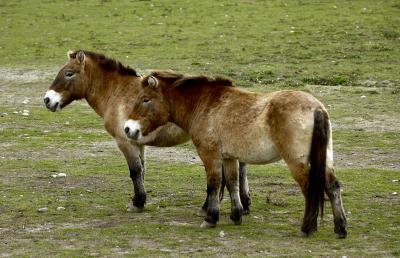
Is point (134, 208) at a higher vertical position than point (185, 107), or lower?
lower

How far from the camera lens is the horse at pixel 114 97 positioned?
1166 centimetres

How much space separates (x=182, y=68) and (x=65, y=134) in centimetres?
591

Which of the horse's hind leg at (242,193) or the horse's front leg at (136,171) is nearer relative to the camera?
the horse's hind leg at (242,193)

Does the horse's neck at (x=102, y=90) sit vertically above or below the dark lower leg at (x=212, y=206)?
above

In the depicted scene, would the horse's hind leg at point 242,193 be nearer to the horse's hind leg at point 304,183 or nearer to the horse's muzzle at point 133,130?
the horse's muzzle at point 133,130

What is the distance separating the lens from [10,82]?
2167cm

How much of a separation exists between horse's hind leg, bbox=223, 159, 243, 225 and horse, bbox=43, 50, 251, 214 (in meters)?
0.67

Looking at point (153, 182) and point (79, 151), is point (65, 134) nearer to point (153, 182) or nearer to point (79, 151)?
point (79, 151)

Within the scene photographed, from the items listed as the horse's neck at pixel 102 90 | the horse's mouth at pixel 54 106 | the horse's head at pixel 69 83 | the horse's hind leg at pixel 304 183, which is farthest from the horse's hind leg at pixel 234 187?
the horse's mouth at pixel 54 106

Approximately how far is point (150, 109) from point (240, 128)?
127cm

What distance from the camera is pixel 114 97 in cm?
1198

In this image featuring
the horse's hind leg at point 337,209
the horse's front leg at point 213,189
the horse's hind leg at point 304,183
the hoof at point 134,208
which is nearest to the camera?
the horse's hind leg at point 304,183

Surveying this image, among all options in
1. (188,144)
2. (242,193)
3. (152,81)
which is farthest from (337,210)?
(188,144)

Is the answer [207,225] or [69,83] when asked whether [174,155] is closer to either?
[69,83]
